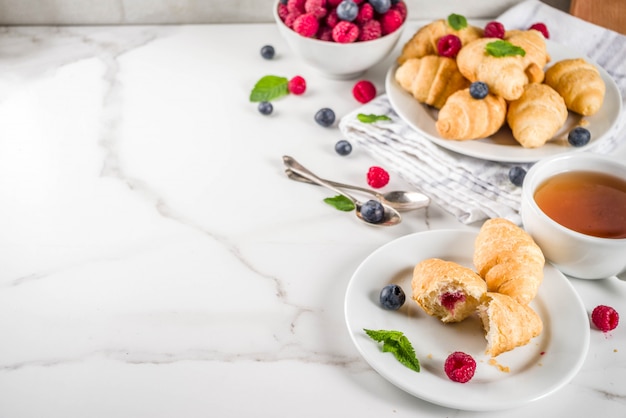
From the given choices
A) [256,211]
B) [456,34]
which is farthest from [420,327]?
[456,34]

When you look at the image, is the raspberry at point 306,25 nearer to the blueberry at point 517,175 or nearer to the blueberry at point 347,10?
the blueberry at point 347,10

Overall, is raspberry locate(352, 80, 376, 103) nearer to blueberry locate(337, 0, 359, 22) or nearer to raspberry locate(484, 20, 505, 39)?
blueberry locate(337, 0, 359, 22)

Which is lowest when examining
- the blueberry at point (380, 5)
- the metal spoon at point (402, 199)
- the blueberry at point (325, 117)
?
the metal spoon at point (402, 199)

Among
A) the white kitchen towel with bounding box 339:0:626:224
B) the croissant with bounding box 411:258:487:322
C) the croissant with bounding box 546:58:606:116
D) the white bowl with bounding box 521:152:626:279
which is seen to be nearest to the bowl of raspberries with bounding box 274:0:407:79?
the white kitchen towel with bounding box 339:0:626:224

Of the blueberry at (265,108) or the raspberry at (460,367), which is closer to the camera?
the raspberry at (460,367)

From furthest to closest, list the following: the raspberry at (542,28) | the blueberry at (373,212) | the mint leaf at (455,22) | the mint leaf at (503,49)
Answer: the raspberry at (542,28), the mint leaf at (455,22), the mint leaf at (503,49), the blueberry at (373,212)

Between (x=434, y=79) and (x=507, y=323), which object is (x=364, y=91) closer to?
(x=434, y=79)

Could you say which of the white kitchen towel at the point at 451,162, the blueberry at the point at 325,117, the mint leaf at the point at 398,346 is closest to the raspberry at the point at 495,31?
the white kitchen towel at the point at 451,162
